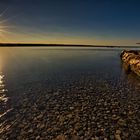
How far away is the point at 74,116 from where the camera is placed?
12.9m

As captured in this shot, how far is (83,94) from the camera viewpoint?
18125mm

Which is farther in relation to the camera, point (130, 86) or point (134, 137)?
point (130, 86)

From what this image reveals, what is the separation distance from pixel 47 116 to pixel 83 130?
112 inches

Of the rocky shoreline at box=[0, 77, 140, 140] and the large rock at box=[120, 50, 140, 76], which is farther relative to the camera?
the large rock at box=[120, 50, 140, 76]

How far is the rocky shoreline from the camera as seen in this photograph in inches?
408

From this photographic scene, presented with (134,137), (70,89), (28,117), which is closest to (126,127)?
(134,137)

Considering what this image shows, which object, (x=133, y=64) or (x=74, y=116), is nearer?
(x=74, y=116)

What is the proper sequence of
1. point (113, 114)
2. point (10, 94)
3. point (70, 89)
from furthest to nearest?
point (70, 89) < point (10, 94) < point (113, 114)

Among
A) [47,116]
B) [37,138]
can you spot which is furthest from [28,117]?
[37,138]

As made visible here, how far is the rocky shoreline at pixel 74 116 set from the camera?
1038 centimetres

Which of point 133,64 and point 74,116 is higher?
point 133,64

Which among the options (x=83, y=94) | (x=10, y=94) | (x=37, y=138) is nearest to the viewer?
(x=37, y=138)

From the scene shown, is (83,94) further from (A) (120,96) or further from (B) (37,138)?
(B) (37,138)

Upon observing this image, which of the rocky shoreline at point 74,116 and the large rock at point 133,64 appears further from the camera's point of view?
the large rock at point 133,64
